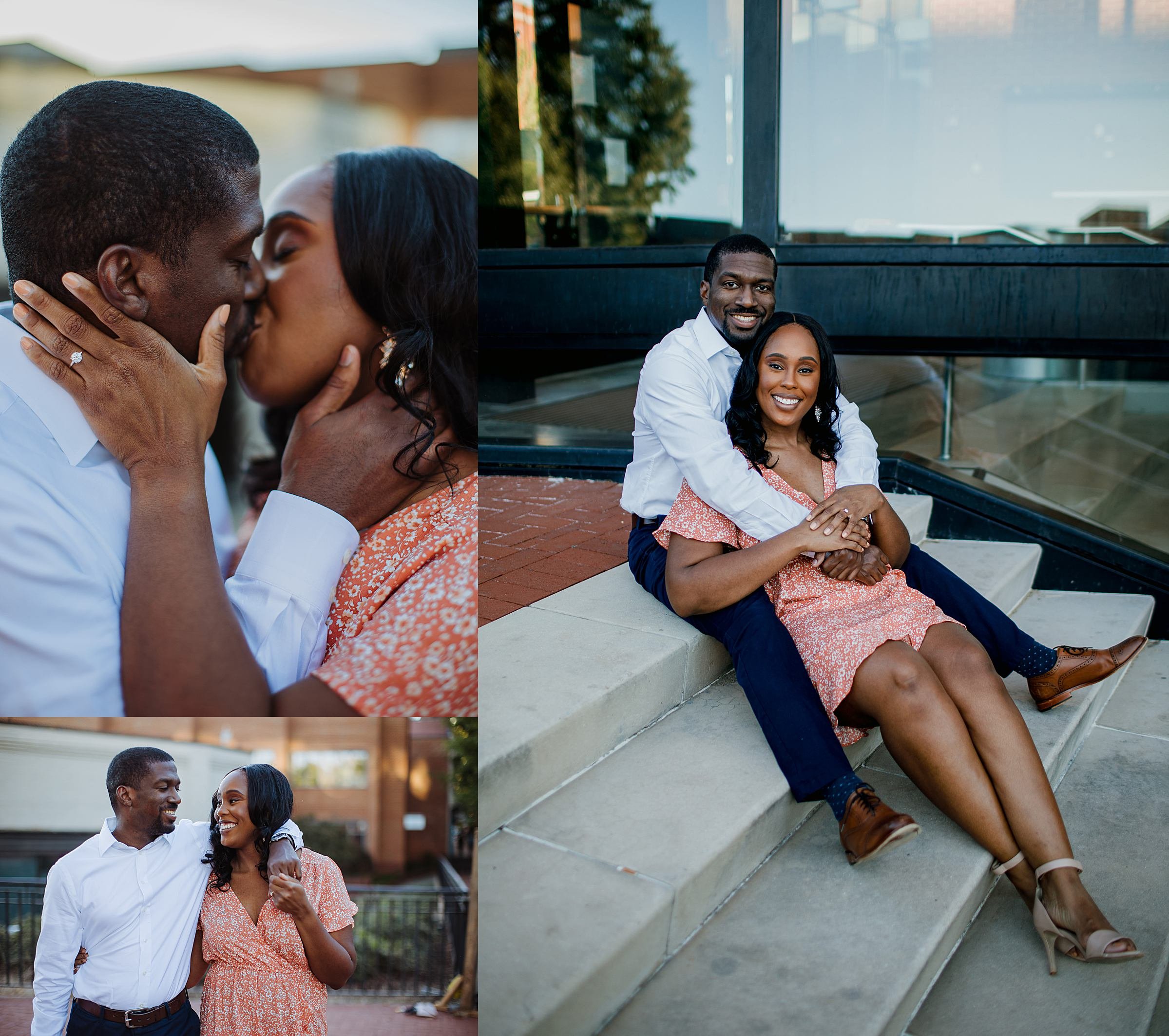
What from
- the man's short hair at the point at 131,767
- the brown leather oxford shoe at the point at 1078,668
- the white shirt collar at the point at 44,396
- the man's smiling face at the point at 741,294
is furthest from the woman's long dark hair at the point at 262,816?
the brown leather oxford shoe at the point at 1078,668

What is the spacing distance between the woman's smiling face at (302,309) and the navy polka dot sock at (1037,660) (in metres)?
2.11

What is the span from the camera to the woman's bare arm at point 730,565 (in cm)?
254

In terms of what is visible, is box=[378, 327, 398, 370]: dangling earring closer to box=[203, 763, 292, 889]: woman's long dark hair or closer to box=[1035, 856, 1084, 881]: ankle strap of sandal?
box=[203, 763, 292, 889]: woman's long dark hair

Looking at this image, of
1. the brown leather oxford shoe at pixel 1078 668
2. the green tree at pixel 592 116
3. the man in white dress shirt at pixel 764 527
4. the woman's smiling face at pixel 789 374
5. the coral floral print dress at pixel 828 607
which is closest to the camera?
the man in white dress shirt at pixel 764 527

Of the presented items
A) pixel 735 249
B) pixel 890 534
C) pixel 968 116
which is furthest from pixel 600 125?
pixel 890 534

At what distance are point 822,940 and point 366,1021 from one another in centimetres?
98

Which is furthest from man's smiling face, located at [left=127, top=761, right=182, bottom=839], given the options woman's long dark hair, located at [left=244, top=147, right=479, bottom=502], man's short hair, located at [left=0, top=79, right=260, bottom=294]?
man's short hair, located at [left=0, top=79, right=260, bottom=294]

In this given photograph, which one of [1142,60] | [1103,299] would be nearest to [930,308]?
[1103,299]

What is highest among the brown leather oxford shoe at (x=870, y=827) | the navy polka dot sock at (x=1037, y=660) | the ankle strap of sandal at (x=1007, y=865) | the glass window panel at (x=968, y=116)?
the glass window panel at (x=968, y=116)

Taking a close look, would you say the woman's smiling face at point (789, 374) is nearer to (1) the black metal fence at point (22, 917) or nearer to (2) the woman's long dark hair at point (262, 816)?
(2) the woman's long dark hair at point (262, 816)

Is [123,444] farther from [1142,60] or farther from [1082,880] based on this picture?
[1142,60]

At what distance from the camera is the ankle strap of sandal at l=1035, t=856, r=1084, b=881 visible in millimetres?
2207

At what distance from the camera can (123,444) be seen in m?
1.44

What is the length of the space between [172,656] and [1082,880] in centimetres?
220
